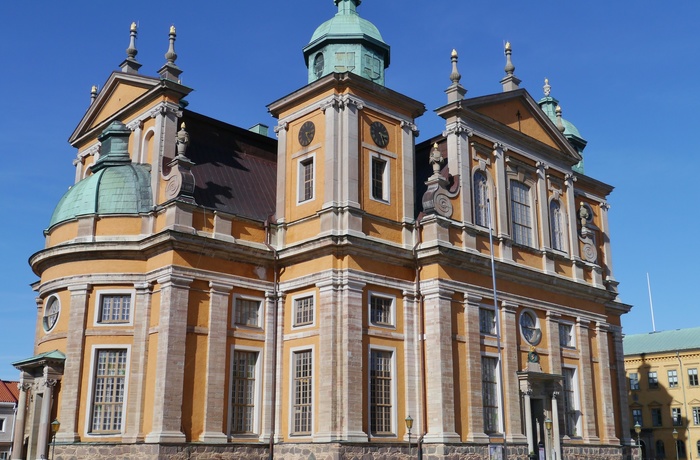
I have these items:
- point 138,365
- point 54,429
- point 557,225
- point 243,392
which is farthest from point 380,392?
point 557,225

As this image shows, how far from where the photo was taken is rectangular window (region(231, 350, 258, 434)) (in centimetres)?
3000

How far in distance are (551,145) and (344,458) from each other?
65.4 ft

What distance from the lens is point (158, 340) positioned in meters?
28.7

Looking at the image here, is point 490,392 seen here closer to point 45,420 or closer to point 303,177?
point 303,177

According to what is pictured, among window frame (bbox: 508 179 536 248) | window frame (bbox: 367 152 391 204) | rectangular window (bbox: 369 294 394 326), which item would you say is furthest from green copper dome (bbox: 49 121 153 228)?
window frame (bbox: 508 179 536 248)

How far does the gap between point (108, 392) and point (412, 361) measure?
11505 mm

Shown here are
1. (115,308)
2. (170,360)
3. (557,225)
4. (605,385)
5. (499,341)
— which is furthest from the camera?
(557,225)

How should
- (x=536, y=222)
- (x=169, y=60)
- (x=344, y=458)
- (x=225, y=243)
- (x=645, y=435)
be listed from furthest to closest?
(x=645, y=435) < (x=536, y=222) < (x=169, y=60) < (x=225, y=243) < (x=344, y=458)

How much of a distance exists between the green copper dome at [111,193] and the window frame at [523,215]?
16376 millimetres

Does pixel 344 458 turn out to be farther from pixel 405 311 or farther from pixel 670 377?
pixel 670 377

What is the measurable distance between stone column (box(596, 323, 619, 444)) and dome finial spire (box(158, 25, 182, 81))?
76.9ft

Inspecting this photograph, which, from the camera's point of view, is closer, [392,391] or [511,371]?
[392,391]

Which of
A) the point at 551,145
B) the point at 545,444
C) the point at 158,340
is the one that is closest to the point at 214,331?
the point at 158,340

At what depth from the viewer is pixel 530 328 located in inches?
1407
